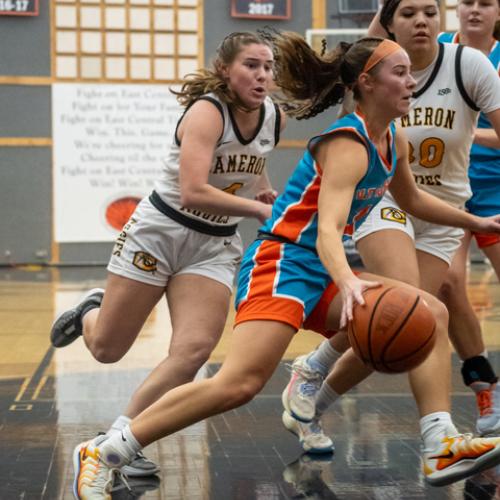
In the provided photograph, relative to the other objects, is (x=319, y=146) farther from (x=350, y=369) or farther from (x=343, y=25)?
(x=343, y=25)

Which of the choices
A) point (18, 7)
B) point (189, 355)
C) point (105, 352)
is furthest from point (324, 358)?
point (18, 7)

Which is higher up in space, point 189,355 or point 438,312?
point 438,312

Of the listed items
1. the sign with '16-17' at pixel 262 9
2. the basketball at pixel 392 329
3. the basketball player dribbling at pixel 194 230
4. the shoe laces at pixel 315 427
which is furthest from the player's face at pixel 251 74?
the sign with '16-17' at pixel 262 9

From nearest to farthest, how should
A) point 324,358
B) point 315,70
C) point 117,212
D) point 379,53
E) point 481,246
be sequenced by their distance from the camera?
point 379,53 < point 315,70 < point 324,358 < point 481,246 < point 117,212

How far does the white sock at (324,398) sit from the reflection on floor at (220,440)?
7.8 inches

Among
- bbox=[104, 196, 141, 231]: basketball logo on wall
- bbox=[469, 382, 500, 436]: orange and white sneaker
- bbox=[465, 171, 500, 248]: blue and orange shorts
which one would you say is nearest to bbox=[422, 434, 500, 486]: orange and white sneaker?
bbox=[469, 382, 500, 436]: orange and white sneaker

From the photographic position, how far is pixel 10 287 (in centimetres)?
1580

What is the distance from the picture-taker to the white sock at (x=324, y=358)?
18.1 feet

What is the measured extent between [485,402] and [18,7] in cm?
1684

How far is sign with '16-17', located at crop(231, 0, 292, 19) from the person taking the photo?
2153cm

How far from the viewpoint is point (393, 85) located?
4.27m

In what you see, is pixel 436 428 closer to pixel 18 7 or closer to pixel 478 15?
pixel 478 15

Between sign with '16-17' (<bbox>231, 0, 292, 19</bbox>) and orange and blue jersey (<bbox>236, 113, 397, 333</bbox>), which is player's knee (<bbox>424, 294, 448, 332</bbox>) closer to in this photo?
orange and blue jersey (<bbox>236, 113, 397, 333</bbox>)

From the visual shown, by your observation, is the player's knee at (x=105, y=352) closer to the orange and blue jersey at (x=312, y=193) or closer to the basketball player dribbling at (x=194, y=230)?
the basketball player dribbling at (x=194, y=230)
